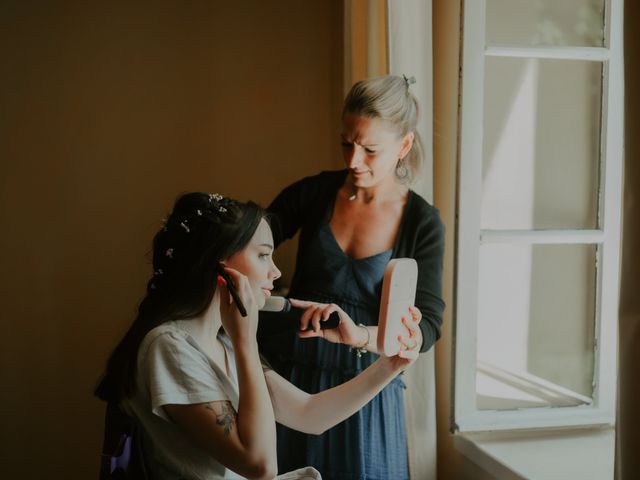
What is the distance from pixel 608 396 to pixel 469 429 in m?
0.32

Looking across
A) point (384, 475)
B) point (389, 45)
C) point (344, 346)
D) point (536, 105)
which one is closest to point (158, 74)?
point (389, 45)

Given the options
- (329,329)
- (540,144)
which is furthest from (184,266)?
(540,144)

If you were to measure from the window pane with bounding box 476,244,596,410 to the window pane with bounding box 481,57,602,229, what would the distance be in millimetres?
84

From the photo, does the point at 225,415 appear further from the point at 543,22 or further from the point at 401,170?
the point at 543,22

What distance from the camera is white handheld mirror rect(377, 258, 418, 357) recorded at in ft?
3.33

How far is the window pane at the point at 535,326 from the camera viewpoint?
159cm

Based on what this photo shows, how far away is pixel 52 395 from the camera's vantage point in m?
2.10

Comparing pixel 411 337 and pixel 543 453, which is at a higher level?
pixel 411 337

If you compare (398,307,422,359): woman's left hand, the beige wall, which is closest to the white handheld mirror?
(398,307,422,359): woman's left hand

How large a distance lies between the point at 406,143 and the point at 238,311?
0.44 meters

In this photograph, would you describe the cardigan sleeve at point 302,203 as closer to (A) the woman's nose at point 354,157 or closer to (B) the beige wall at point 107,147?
(A) the woman's nose at point 354,157

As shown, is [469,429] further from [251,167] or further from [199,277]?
[251,167]

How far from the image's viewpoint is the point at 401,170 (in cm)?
121

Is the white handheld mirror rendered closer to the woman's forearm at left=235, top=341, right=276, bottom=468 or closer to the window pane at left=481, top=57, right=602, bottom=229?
the woman's forearm at left=235, top=341, right=276, bottom=468
